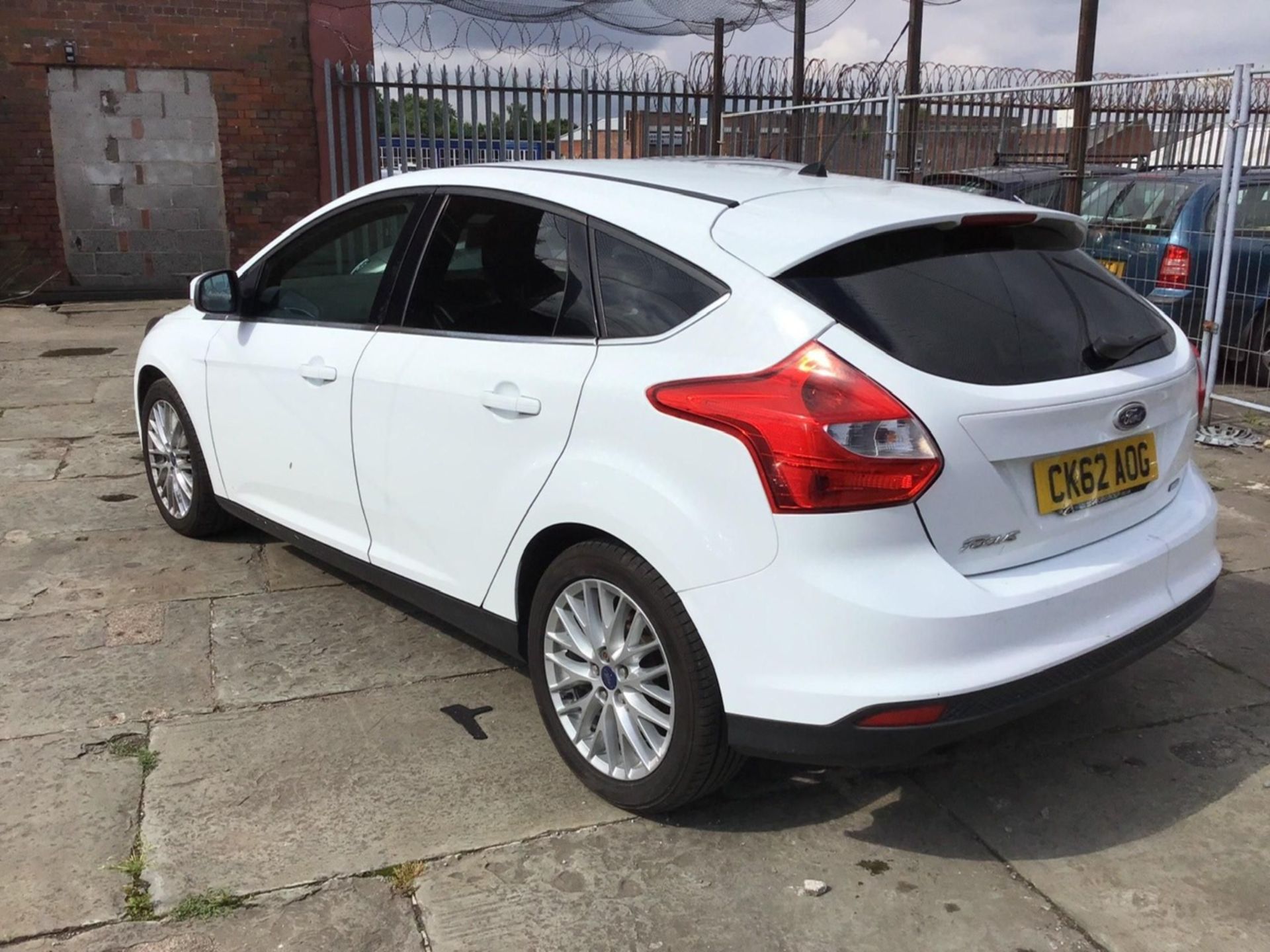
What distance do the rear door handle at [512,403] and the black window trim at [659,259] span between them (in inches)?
10.2

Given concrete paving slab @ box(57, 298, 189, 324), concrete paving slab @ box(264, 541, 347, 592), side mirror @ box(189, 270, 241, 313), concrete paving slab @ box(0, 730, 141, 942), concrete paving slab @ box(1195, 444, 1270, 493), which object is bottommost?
concrete paving slab @ box(0, 730, 141, 942)

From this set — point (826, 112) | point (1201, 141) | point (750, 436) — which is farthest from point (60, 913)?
point (1201, 141)

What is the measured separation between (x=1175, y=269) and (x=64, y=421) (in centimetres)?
776

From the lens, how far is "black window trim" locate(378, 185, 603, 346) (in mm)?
3051

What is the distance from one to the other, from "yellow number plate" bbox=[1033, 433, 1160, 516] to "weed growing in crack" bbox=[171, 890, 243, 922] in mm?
2107

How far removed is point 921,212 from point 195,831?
2453mm

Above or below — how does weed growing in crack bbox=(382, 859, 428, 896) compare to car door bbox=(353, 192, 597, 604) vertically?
below

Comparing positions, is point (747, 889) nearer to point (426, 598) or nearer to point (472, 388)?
point (426, 598)

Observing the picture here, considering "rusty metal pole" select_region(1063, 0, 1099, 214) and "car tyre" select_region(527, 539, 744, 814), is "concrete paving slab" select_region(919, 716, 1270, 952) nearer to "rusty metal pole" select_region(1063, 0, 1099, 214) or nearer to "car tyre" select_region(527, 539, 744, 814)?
"car tyre" select_region(527, 539, 744, 814)

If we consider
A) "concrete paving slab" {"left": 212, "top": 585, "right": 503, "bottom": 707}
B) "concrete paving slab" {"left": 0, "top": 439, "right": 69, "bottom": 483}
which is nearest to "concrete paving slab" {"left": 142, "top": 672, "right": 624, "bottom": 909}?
"concrete paving slab" {"left": 212, "top": 585, "right": 503, "bottom": 707}

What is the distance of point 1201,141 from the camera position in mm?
13594

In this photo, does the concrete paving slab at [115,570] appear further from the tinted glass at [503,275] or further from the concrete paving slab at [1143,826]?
the concrete paving slab at [1143,826]

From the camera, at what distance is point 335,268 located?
419 centimetres

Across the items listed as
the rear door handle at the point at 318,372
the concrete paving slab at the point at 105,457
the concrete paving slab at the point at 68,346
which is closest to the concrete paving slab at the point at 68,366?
the concrete paving slab at the point at 68,346
